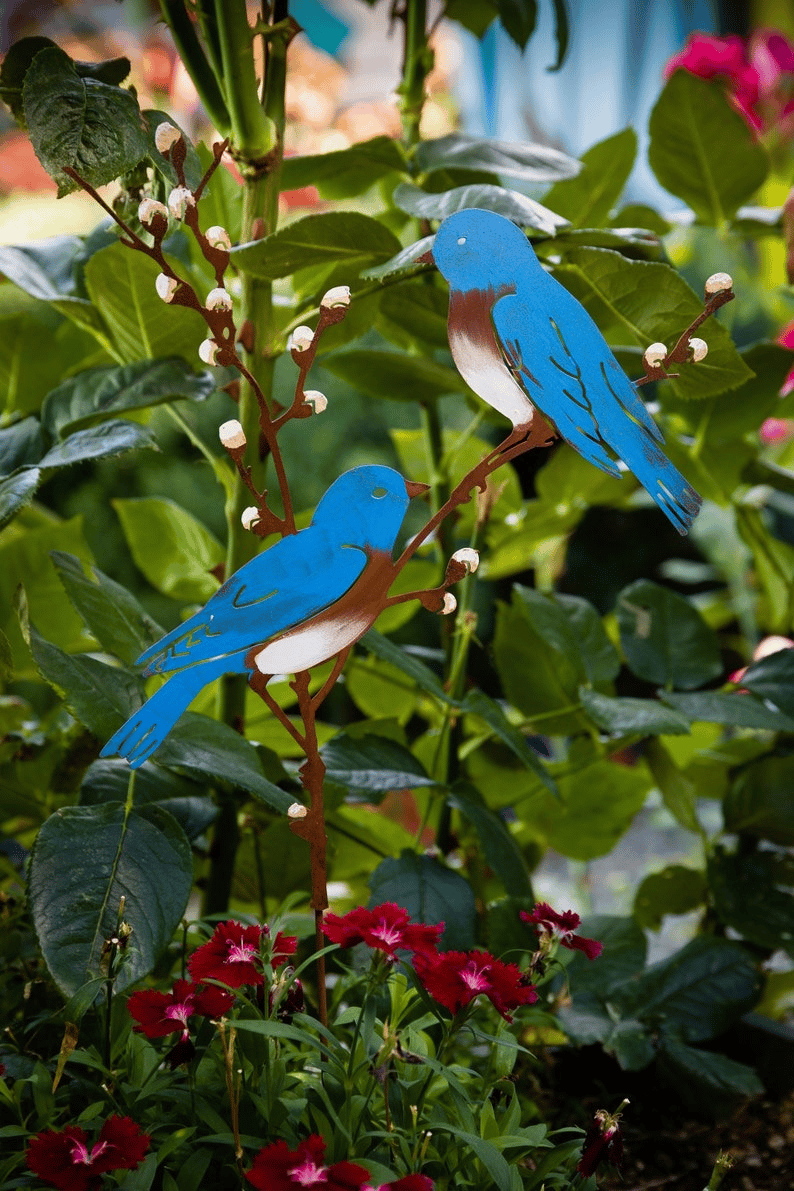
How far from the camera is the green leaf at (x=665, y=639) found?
30.0 inches

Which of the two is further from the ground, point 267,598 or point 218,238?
point 218,238

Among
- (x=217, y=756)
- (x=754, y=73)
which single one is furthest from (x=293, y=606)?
(x=754, y=73)

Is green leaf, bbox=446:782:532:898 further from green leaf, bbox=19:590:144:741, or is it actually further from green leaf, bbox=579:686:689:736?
green leaf, bbox=19:590:144:741

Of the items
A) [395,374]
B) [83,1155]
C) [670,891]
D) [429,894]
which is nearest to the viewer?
[83,1155]

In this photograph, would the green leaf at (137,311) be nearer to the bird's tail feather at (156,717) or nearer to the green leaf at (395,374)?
the green leaf at (395,374)

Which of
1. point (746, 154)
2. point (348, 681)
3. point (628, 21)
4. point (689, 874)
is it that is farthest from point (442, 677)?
point (628, 21)

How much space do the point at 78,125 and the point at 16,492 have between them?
6.7 inches

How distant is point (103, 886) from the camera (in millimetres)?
478

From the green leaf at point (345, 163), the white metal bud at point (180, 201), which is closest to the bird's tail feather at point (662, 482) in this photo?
A: the white metal bud at point (180, 201)

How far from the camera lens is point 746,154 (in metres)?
0.75

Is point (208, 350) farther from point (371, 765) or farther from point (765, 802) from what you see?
point (765, 802)

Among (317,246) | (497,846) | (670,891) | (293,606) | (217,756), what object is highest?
(317,246)

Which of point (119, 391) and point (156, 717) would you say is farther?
point (119, 391)

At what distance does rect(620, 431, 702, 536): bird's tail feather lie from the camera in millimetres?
435
